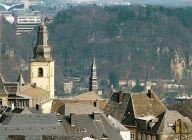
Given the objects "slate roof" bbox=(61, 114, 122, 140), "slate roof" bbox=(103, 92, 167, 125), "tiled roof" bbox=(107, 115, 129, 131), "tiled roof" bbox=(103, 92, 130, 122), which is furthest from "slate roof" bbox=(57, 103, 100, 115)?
"slate roof" bbox=(61, 114, 122, 140)

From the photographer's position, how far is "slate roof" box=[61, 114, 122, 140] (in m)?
71.9

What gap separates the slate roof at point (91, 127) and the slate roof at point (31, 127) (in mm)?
4570

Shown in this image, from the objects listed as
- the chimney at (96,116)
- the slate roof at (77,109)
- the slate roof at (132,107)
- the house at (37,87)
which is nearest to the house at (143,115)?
the slate roof at (132,107)

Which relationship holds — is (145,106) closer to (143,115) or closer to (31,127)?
(143,115)

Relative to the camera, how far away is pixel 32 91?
10344 cm

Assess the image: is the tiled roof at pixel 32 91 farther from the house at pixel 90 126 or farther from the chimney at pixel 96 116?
the chimney at pixel 96 116

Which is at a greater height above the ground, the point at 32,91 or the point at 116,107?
the point at 116,107

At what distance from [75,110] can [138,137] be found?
6850 mm

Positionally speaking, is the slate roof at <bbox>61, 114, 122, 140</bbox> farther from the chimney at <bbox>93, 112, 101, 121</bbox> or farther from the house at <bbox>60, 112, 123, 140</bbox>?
the chimney at <bbox>93, 112, 101, 121</bbox>

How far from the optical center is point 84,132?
72.1 m

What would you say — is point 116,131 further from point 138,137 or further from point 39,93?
point 39,93

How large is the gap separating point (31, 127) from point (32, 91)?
1598 inches

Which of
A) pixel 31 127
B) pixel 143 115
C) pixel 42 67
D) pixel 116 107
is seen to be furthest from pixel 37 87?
pixel 31 127

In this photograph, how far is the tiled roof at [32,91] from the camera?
3939 inches
